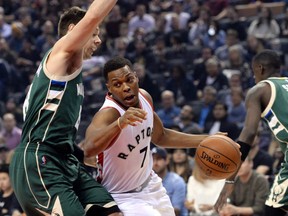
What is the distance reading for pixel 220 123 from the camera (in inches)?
499

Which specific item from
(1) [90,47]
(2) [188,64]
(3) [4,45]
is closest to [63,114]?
(1) [90,47]

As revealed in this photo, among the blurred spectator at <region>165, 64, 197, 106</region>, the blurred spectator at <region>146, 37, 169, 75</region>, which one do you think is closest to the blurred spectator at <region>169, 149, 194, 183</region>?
the blurred spectator at <region>165, 64, 197, 106</region>

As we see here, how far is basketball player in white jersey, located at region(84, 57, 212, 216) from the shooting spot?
5770 mm

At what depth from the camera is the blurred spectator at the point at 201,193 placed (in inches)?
350

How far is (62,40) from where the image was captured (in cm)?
529

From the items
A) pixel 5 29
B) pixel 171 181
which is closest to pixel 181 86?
pixel 171 181

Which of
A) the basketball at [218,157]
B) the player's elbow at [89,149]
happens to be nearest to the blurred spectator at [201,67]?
the basketball at [218,157]

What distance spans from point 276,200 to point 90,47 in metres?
2.29

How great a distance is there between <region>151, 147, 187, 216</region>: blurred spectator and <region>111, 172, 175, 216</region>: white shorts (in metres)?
2.93

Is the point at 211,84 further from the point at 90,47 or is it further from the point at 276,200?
the point at 90,47

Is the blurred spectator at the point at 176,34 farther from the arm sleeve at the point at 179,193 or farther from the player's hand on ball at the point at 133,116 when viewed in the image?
the player's hand on ball at the point at 133,116

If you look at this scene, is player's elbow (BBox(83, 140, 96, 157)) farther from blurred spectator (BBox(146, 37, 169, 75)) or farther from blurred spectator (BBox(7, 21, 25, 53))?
blurred spectator (BBox(7, 21, 25, 53))

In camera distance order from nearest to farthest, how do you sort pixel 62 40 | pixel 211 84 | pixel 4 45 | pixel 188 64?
pixel 62 40 → pixel 211 84 → pixel 188 64 → pixel 4 45

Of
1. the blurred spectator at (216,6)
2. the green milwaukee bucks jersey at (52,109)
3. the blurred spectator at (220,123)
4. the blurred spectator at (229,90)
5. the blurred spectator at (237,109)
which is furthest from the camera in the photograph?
the blurred spectator at (216,6)
